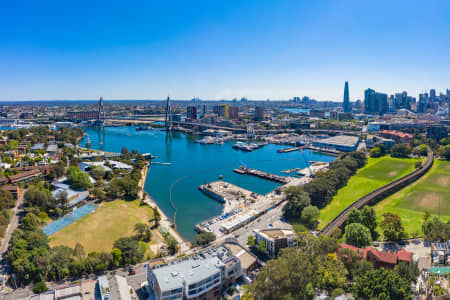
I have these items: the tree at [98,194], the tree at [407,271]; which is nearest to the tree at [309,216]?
the tree at [407,271]

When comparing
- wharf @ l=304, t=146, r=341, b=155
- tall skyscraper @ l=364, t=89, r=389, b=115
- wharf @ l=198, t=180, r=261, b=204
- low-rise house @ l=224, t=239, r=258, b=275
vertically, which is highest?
tall skyscraper @ l=364, t=89, r=389, b=115

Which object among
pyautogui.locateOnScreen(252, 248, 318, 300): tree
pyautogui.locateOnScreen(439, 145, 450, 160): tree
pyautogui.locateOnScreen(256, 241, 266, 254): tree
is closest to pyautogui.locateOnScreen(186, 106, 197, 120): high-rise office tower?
pyautogui.locateOnScreen(439, 145, 450, 160): tree

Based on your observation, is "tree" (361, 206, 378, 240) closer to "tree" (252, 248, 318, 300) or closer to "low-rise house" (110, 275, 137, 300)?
"tree" (252, 248, 318, 300)

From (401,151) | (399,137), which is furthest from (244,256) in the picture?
(399,137)

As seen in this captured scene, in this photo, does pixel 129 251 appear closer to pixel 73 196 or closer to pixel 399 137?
pixel 73 196

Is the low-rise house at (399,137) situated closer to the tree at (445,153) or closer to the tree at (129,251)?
the tree at (445,153)

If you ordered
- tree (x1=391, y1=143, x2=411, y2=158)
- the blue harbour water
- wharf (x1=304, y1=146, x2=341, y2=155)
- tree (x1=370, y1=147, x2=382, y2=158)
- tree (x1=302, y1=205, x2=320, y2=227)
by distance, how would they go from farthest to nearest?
wharf (x1=304, y1=146, x2=341, y2=155)
tree (x1=370, y1=147, x2=382, y2=158)
tree (x1=391, y1=143, x2=411, y2=158)
the blue harbour water
tree (x1=302, y1=205, x2=320, y2=227)

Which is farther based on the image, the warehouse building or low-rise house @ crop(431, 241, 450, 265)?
the warehouse building
